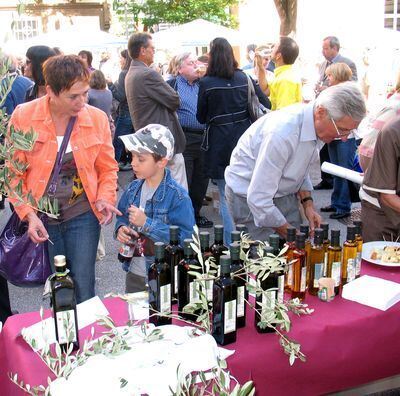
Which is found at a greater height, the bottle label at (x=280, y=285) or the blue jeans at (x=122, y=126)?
the bottle label at (x=280, y=285)

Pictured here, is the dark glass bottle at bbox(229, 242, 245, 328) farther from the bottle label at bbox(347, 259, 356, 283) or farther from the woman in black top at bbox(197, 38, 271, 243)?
the woman in black top at bbox(197, 38, 271, 243)

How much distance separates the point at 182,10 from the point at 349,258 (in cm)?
2532

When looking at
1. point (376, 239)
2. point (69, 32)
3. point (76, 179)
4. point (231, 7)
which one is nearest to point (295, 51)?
point (376, 239)

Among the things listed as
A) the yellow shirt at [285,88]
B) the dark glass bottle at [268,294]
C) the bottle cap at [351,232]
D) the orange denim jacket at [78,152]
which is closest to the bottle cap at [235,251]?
the dark glass bottle at [268,294]

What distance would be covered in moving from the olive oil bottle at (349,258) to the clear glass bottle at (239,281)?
52 cm

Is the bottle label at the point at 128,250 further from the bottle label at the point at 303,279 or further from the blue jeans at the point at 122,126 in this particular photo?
the blue jeans at the point at 122,126

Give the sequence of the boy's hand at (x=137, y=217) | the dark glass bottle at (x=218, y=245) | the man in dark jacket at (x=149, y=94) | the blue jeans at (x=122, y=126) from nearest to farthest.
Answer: the dark glass bottle at (x=218, y=245)
the boy's hand at (x=137, y=217)
the man in dark jacket at (x=149, y=94)
the blue jeans at (x=122, y=126)

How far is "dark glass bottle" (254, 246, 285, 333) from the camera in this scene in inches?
70.2

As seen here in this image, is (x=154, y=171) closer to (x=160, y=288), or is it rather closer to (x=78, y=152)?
(x=78, y=152)

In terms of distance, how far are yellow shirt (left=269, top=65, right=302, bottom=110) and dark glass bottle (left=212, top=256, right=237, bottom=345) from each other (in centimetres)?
422

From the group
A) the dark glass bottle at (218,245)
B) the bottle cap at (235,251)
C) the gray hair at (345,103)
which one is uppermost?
the gray hair at (345,103)

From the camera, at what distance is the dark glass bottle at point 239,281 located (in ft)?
5.68

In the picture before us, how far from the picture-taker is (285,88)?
225 inches

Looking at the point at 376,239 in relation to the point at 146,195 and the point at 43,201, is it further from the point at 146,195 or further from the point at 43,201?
the point at 43,201
